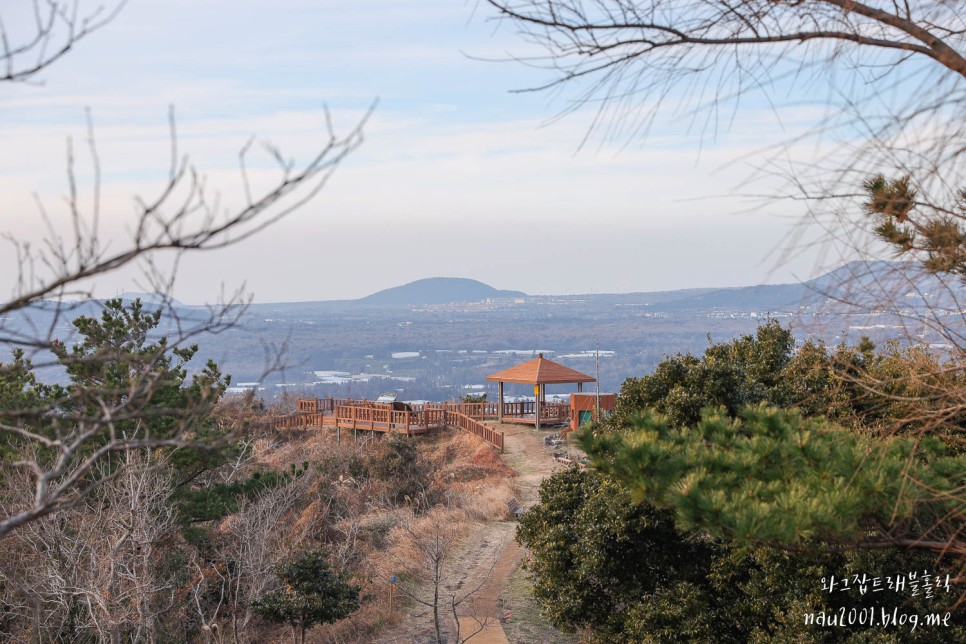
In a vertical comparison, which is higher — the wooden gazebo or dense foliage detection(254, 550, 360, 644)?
the wooden gazebo

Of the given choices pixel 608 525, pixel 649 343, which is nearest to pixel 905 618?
pixel 608 525

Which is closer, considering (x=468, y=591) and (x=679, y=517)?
(x=679, y=517)

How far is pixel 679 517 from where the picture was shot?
4.00 m

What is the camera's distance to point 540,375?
29094 millimetres

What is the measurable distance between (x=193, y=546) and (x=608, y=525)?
908 centimetres

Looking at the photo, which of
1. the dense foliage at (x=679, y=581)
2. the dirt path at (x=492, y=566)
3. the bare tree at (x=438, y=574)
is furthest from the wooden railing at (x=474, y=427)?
the dense foliage at (x=679, y=581)

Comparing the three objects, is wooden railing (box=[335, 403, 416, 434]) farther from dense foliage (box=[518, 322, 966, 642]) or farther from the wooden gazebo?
dense foliage (box=[518, 322, 966, 642])

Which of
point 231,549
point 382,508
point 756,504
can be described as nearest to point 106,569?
point 231,549

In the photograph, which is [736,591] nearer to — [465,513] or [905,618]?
[905,618]

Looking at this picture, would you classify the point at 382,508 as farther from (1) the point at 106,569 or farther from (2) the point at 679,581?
(2) the point at 679,581

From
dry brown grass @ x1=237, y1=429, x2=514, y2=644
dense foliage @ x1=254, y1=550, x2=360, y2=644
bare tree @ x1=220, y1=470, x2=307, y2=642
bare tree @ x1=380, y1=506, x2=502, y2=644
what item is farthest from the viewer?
dry brown grass @ x1=237, y1=429, x2=514, y2=644

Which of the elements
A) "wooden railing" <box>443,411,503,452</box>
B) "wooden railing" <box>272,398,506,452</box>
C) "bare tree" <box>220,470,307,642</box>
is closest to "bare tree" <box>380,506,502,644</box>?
"bare tree" <box>220,470,307,642</box>

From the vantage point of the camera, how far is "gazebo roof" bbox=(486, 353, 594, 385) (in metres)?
29.0

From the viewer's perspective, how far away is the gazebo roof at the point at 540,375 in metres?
29.0
